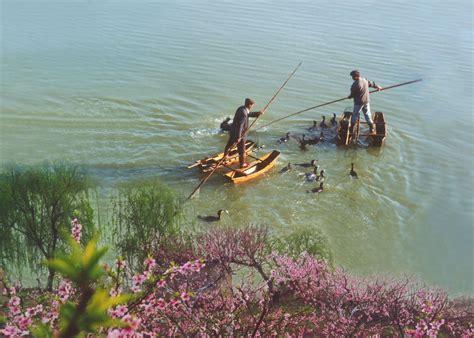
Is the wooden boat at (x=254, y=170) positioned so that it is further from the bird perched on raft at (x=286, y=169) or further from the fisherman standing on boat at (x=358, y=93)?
the fisherman standing on boat at (x=358, y=93)

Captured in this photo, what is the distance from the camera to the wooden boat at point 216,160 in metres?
15.0

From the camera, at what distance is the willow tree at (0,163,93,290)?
1017 cm

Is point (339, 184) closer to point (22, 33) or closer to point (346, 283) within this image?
point (346, 283)

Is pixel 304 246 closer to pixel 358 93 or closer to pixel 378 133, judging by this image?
pixel 358 93

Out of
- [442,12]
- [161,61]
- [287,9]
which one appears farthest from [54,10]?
[442,12]

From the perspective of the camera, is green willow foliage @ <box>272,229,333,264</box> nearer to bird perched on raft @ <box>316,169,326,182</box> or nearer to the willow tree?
bird perched on raft @ <box>316,169,326,182</box>

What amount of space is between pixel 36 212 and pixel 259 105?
41.8 feet

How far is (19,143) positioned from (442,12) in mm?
38762

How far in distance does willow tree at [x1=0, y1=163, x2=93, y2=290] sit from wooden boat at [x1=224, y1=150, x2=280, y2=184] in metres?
5.42

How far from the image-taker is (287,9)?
3947cm

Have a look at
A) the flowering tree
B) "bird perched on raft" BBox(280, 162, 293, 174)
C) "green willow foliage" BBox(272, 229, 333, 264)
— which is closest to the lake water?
"bird perched on raft" BBox(280, 162, 293, 174)

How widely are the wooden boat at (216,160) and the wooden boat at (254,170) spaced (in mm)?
554

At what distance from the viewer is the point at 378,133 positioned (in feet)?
61.2

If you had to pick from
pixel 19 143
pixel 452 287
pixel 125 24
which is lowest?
pixel 452 287
